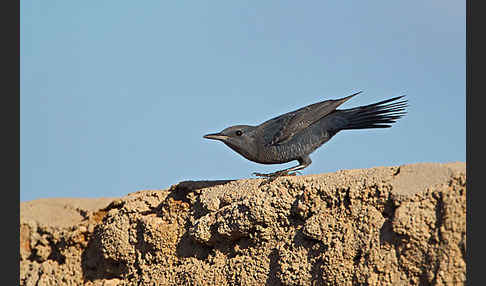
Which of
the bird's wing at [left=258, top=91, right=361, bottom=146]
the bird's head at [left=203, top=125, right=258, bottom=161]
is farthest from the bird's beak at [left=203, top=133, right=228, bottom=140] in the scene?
the bird's wing at [left=258, top=91, right=361, bottom=146]

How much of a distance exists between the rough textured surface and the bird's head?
387 millimetres

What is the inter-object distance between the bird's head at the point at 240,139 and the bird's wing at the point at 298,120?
0.15 meters

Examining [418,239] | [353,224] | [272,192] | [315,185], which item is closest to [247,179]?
[272,192]

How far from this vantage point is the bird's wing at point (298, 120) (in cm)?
548

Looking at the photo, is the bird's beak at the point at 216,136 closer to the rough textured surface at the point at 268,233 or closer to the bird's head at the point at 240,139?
the bird's head at the point at 240,139

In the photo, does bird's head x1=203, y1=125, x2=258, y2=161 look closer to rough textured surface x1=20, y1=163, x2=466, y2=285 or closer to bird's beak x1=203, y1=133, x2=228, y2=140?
bird's beak x1=203, y1=133, x2=228, y2=140

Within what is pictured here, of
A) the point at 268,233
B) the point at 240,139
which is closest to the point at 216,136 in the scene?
the point at 240,139

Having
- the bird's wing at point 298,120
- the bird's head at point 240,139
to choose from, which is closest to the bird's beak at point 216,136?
the bird's head at point 240,139

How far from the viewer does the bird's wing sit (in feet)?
18.0

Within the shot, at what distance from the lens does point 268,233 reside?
15.6ft

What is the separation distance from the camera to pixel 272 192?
4.80 m

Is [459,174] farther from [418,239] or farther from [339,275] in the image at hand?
[339,275]

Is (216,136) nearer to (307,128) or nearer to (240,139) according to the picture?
(240,139)

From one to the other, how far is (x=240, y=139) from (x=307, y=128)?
2.12ft
